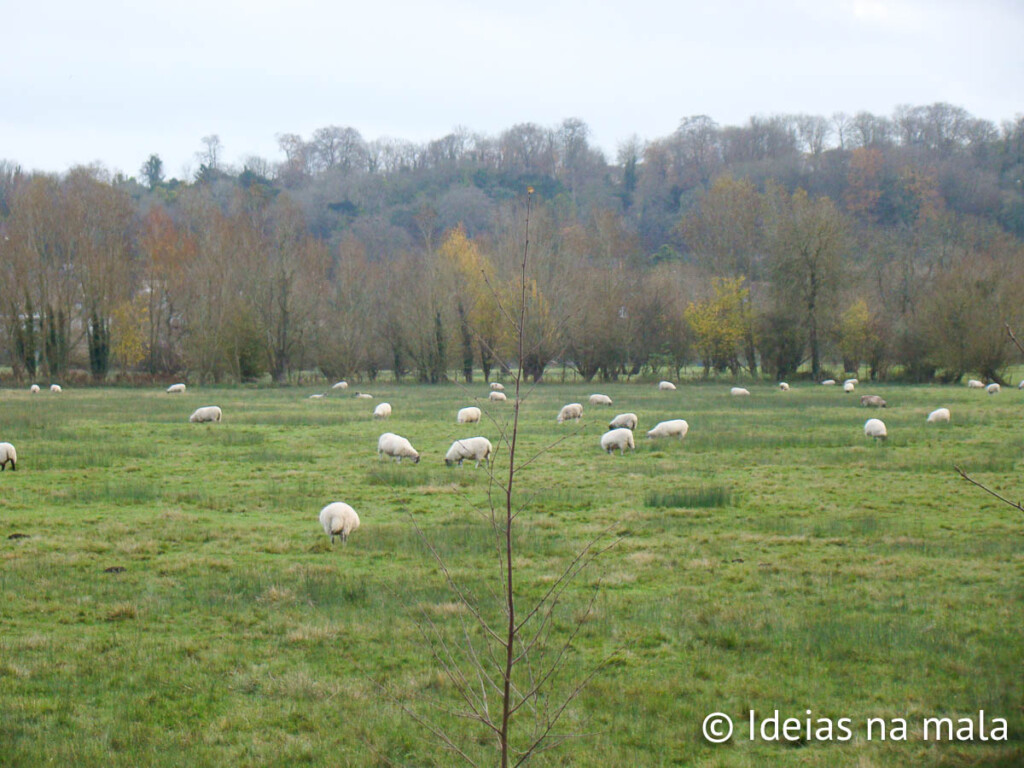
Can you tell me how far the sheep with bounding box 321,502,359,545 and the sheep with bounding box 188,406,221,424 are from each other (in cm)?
1756

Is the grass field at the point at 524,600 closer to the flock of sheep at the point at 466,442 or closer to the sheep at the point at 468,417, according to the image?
the flock of sheep at the point at 466,442

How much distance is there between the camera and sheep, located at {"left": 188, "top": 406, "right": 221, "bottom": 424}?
27.6 m

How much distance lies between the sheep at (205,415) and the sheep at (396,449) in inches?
433

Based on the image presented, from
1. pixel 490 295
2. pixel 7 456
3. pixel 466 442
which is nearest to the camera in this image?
pixel 7 456

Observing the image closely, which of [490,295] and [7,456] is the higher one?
[490,295]

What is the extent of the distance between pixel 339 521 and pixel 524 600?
370 centimetres

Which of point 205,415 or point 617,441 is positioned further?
point 205,415

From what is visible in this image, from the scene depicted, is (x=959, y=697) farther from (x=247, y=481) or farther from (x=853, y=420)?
(x=853, y=420)

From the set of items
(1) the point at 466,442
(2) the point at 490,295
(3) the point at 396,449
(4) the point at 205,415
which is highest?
(2) the point at 490,295

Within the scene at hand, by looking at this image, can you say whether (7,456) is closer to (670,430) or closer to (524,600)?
(524,600)

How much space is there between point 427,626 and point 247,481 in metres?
9.66

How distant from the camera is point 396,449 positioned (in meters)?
18.7

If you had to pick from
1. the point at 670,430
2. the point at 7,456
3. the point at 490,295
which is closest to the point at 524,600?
the point at 7,456

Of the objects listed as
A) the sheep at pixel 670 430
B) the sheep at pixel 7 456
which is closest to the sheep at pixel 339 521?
the sheep at pixel 7 456
